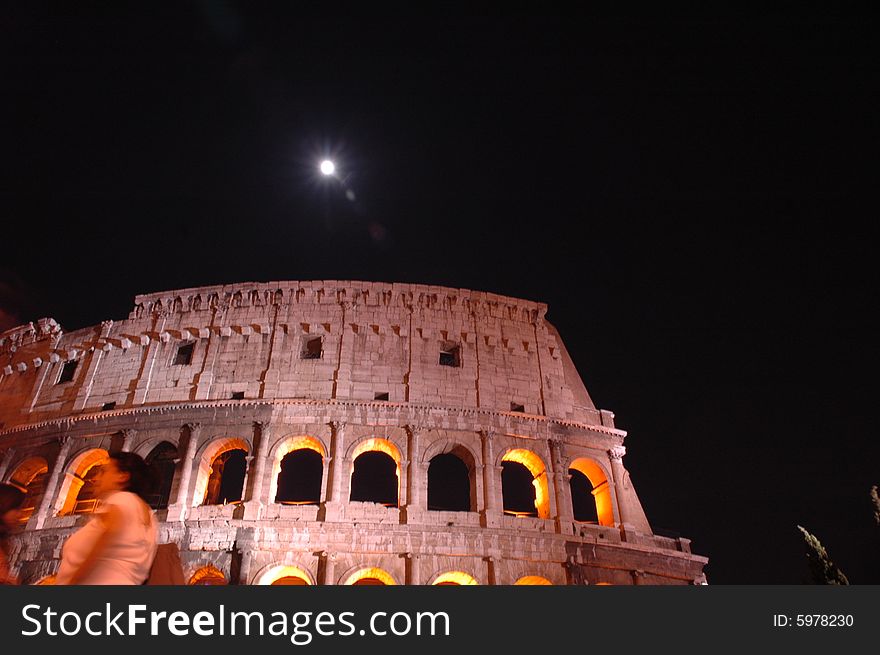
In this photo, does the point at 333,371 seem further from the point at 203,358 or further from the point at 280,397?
the point at 203,358

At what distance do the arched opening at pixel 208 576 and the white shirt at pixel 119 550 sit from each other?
1370 cm

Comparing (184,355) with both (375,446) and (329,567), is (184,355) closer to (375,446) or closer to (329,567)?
(375,446)

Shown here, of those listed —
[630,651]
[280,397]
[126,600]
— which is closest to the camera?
[126,600]

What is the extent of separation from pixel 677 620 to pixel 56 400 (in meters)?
22.5

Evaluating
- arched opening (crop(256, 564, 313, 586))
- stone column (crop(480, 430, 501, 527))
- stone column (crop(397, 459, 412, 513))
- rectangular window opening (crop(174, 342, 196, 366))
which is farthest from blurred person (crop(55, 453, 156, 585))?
rectangular window opening (crop(174, 342, 196, 366))

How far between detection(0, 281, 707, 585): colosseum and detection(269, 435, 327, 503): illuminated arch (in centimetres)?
7

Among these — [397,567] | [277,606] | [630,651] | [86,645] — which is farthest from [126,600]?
[397,567]

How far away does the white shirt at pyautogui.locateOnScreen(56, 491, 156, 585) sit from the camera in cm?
340

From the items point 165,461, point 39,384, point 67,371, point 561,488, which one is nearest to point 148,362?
point 165,461

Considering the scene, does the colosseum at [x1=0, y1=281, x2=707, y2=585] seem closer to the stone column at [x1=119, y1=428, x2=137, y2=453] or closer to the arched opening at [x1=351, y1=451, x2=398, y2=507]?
the stone column at [x1=119, y1=428, x2=137, y2=453]

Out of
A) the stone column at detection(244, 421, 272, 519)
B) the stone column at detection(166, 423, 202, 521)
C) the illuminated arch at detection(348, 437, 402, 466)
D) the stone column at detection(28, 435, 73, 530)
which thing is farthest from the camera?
the illuminated arch at detection(348, 437, 402, 466)

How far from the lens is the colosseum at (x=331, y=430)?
53.5 ft

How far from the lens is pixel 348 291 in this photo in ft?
68.3

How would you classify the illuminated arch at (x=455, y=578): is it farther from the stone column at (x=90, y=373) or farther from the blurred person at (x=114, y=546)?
the blurred person at (x=114, y=546)
